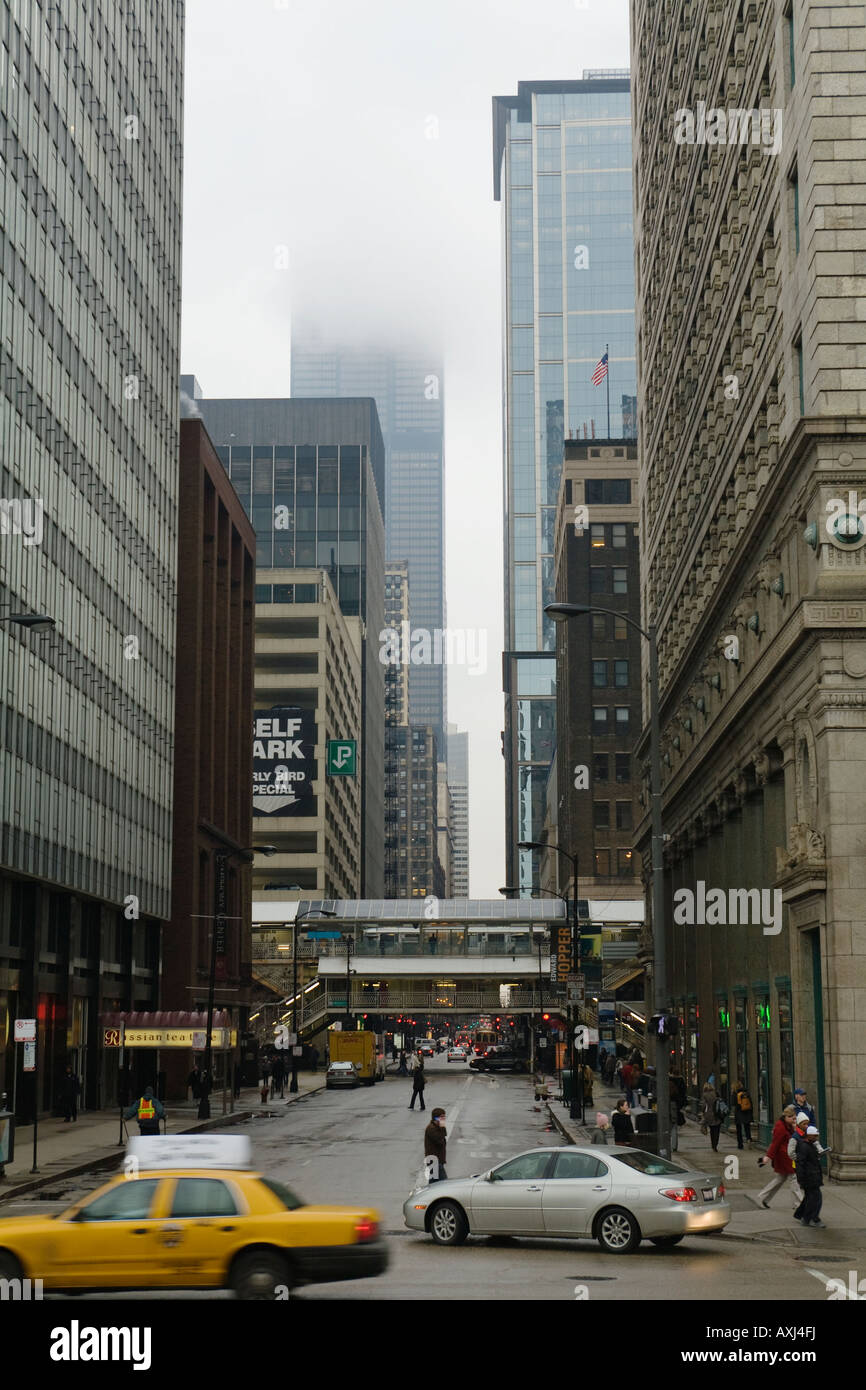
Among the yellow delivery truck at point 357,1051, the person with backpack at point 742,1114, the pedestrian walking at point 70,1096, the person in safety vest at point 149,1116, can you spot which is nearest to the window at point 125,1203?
the person in safety vest at point 149,1116

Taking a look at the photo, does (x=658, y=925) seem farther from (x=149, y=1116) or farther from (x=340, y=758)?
(x=340, y=758)

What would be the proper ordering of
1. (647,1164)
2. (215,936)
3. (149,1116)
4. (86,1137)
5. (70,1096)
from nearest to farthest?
(647,1164) < (149,1116) < (86,1137) < (70,1096) < (215,936)

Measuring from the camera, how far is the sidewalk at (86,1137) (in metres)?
33.8

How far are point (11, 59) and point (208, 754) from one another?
39.6 metres

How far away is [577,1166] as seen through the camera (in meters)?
21.0

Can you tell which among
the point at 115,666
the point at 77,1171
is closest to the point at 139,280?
the point at 115,666

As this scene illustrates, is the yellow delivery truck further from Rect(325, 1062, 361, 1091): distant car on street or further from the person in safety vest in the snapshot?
the person in safety vest

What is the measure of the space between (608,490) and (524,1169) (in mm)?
125333

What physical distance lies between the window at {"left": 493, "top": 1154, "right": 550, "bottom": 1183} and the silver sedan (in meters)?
0.01

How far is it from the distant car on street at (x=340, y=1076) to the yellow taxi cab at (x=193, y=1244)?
69.6 meters

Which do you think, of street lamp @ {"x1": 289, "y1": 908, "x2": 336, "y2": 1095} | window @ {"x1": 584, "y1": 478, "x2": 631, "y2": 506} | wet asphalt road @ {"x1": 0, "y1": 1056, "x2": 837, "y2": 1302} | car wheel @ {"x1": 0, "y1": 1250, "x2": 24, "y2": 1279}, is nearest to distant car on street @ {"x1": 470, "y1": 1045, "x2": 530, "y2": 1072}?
street lamp @ {"x1": 289, "y1": 908, "x2": 336, "y2": 1095}

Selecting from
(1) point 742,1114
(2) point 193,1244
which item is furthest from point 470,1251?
(1) point 742,1114

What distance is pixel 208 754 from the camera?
8131cm
